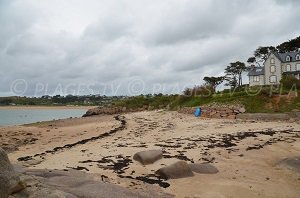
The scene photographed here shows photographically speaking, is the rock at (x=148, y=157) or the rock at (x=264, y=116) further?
the rock at (x=264, y=116)

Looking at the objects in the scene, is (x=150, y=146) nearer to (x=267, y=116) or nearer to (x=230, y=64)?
(x=267, y=116)

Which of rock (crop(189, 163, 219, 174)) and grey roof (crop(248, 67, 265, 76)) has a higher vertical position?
grey roof (crop(248, 67, 265, 76))

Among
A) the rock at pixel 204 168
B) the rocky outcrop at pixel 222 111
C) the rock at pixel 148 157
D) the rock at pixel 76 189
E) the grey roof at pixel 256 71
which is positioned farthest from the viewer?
the grey roof at pixel 256 71

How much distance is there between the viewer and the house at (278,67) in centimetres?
5509

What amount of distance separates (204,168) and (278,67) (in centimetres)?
5543

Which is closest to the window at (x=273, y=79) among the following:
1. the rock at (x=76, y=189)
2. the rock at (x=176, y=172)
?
the rock at (x=176, y=172)

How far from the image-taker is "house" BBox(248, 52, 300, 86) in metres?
55.1

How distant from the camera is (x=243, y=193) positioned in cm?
548

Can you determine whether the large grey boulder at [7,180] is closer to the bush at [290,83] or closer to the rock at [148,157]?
the rock at [148,157]

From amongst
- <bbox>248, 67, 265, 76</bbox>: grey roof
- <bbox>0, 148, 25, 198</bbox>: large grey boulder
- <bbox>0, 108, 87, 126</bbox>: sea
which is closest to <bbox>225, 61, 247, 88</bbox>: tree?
<bbox>248, 67, 265, 76</bbox>: grey roof

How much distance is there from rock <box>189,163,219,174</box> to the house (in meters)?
52.9

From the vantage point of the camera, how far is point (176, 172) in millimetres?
6520

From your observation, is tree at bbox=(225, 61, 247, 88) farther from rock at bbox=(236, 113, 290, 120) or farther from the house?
rock at bbox=(236, 113, 290, 120)

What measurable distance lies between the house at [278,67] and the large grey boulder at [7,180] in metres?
57.0
